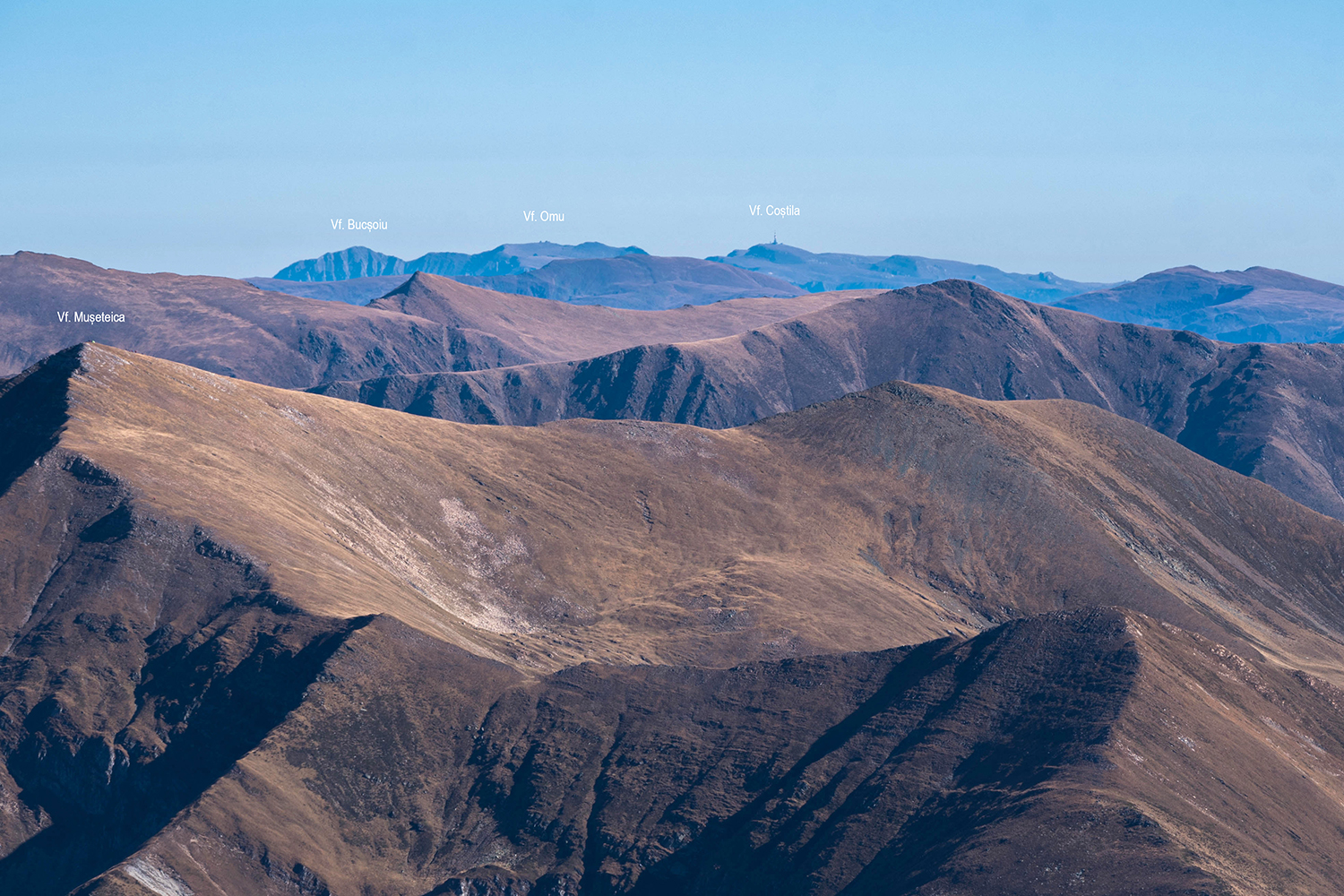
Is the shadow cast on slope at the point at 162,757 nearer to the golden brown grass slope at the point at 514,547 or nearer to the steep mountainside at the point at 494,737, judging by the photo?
the steep mountainside at the point at 494,737

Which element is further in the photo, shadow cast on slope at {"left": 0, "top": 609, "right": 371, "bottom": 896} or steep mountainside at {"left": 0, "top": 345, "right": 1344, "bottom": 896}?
shadow cast on slope at {"left": 0, "top": 609, "right": 371, "bottom": 896}

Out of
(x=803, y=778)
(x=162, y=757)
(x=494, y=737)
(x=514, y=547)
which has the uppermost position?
(x=514, y=547)

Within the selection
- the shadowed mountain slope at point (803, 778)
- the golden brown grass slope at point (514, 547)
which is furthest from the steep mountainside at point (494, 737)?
the golden brown grass slope at point (514, 547)

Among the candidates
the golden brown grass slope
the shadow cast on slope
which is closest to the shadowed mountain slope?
the shadow cast on slope

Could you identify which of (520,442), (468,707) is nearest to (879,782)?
(468,707)

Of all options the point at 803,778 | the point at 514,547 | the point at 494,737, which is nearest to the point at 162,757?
the point at 494,737

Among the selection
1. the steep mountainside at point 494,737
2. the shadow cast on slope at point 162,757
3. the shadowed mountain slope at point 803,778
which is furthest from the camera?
the shadow cast on slope at point 162,757

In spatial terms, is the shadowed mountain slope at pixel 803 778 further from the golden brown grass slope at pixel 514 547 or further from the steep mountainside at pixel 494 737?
the golden brown grass slope at pixel 514 547

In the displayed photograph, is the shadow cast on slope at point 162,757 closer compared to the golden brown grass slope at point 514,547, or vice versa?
the shadow cast on slope at point 162,757

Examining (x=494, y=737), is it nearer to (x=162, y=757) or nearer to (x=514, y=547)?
(x=162, y=757)

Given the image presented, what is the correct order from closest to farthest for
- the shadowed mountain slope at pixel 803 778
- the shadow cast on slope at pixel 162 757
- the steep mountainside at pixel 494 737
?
the shadowed mountain slope at pixel 803 778
the steep mountainside at pixel 494 737
the shadow cast on slope at pixel 162 757

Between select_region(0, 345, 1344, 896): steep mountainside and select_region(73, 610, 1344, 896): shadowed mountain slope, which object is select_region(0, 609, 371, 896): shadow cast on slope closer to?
select_region(0, 345, 1344, 896): steep mountainside

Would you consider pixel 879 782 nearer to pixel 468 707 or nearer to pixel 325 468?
pixel 468 707
